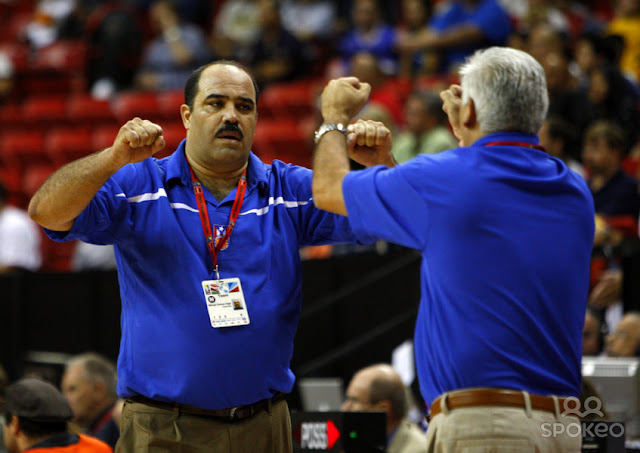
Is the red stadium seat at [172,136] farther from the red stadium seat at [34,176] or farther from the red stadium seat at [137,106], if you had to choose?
the red stadium seat at [34,176]

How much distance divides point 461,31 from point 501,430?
693 centimetres

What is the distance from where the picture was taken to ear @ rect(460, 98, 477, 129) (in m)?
2.66

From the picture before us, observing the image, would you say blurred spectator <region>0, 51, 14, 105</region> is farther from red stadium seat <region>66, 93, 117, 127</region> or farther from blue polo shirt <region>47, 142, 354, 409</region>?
blue polo shirt <region>47, 142, 354, 409</region>

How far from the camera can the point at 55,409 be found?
13.4 feet

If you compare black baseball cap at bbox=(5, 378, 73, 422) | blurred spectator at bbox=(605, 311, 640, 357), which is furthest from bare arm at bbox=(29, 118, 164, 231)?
blurred spectator at bbox=(605, 311, 640, 357)

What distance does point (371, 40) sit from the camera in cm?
996

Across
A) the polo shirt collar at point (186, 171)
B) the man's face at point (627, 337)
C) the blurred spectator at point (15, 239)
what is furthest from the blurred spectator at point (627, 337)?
the blurred spectator at point (15, 239)

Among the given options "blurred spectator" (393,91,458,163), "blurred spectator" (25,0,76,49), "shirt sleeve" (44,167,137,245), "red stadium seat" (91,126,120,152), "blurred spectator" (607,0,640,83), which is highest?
"blurred spectator" (25,0,76,49)

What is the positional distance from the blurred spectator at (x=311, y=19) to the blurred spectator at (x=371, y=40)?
85 cm

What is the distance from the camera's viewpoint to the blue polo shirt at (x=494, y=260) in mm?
2506

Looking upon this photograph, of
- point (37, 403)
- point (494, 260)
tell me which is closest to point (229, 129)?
point (494, 260)

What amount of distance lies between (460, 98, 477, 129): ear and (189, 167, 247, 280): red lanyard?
0.90 metres

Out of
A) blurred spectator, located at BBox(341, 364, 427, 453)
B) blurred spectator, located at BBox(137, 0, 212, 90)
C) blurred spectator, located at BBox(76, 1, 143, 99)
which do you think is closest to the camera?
blurred spectator, located at BBox(341, 364, 427, 453)

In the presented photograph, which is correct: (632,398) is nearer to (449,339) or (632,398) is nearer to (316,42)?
(449,339)
